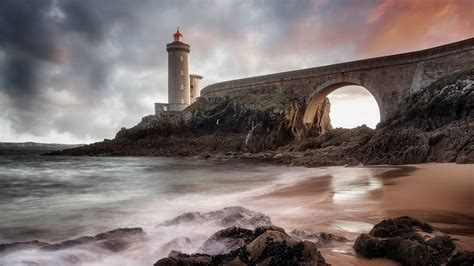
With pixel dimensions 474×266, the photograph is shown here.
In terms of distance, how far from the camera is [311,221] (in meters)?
4.93

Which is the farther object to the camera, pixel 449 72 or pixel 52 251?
pixel 449 72

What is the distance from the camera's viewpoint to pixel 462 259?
8.46ft

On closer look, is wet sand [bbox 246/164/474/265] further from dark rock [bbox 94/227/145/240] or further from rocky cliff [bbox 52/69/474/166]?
rocky cliff [bbox 52/69/474/166]

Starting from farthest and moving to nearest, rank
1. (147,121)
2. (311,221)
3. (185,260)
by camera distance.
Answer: (147,121) → (311,221) → (185,260)

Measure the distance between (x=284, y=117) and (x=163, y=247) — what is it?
26629 millimetres

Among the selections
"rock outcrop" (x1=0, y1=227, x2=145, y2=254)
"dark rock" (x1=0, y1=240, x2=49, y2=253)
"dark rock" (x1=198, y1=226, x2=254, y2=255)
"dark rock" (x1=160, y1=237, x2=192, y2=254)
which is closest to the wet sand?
"dark rock" (x1=198, y1=226, x2=254, y2=255)

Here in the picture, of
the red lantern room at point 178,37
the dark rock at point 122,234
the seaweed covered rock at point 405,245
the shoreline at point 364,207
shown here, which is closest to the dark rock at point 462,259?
the seaweed covered rock at point 405,245

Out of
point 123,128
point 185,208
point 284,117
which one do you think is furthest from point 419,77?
point 123,128

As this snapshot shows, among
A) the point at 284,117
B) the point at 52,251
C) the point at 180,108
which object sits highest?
the point at 180,108

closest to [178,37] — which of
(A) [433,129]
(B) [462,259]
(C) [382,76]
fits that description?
(C) [382,76]

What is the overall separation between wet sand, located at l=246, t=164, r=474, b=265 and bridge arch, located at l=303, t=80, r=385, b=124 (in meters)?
17.1

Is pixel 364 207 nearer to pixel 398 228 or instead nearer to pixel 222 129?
pixel 398 228

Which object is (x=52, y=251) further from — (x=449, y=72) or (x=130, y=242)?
(x=449, y=72)

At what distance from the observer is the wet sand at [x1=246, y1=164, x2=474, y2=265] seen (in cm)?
389
